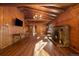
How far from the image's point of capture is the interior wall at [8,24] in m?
4.01

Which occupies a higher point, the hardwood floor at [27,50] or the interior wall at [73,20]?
the interior wall at [73,20]

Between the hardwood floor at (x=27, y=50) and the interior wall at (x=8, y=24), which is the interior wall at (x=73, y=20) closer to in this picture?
the hardwood floor at (x=27, y=50)

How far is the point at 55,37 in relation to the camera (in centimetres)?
420

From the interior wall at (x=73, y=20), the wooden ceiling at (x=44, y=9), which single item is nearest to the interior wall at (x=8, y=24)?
the wooden ceiling at (x=44, y=9)

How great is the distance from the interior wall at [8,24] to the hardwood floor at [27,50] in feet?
0.80

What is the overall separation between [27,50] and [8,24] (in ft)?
3.49

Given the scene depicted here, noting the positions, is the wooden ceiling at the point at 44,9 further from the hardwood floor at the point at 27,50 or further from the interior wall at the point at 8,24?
the hardwood floor at the point at 27,50

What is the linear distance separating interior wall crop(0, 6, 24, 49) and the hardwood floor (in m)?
0.24

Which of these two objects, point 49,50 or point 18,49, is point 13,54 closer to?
point 18,49

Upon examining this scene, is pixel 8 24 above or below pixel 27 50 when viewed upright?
above

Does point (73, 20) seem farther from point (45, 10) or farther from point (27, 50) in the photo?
point (27, 50)

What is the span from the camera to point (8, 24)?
170 inches

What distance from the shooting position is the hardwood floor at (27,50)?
13.0ft

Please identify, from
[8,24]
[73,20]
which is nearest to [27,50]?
[8,24]
